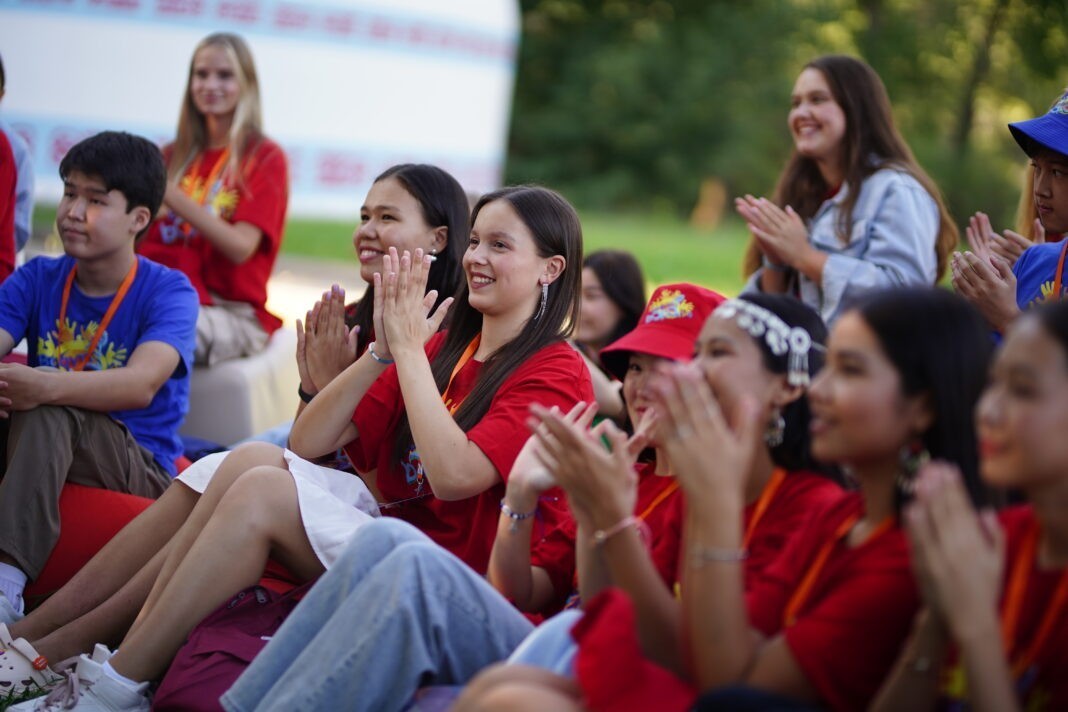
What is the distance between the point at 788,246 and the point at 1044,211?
3.06ft

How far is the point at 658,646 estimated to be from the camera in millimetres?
2176

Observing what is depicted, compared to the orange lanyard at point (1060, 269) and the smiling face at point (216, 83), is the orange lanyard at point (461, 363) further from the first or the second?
the smiling face at point (216, 83)

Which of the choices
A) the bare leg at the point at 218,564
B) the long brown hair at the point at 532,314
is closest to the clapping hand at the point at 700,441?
the long brown hair at the point at 532,314

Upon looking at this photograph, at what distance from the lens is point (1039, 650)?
176cm

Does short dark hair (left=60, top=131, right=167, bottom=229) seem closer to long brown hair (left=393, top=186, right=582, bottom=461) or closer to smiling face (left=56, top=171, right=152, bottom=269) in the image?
smiling face (left=56, top=171, right=152, bottom=269)

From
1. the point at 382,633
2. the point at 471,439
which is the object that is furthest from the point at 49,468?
the point at 382,633

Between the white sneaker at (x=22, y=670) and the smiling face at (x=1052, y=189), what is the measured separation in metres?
2.83

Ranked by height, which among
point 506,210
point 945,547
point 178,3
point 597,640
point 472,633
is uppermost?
point 178,3

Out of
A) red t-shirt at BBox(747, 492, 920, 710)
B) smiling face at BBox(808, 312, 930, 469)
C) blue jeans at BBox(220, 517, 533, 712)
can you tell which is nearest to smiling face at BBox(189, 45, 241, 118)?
blue jeans at BBox(220, 517, 533, 712)

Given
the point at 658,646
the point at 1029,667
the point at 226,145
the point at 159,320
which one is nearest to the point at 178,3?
the point at 226,145

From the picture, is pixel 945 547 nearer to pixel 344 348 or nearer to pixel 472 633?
pixel 472 633

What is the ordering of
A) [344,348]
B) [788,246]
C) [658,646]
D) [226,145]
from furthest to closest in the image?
[226,145] → [788,246] → [344,348] → [658,646]

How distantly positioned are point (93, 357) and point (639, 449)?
6.71ft

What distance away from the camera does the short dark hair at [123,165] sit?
3919 mm
